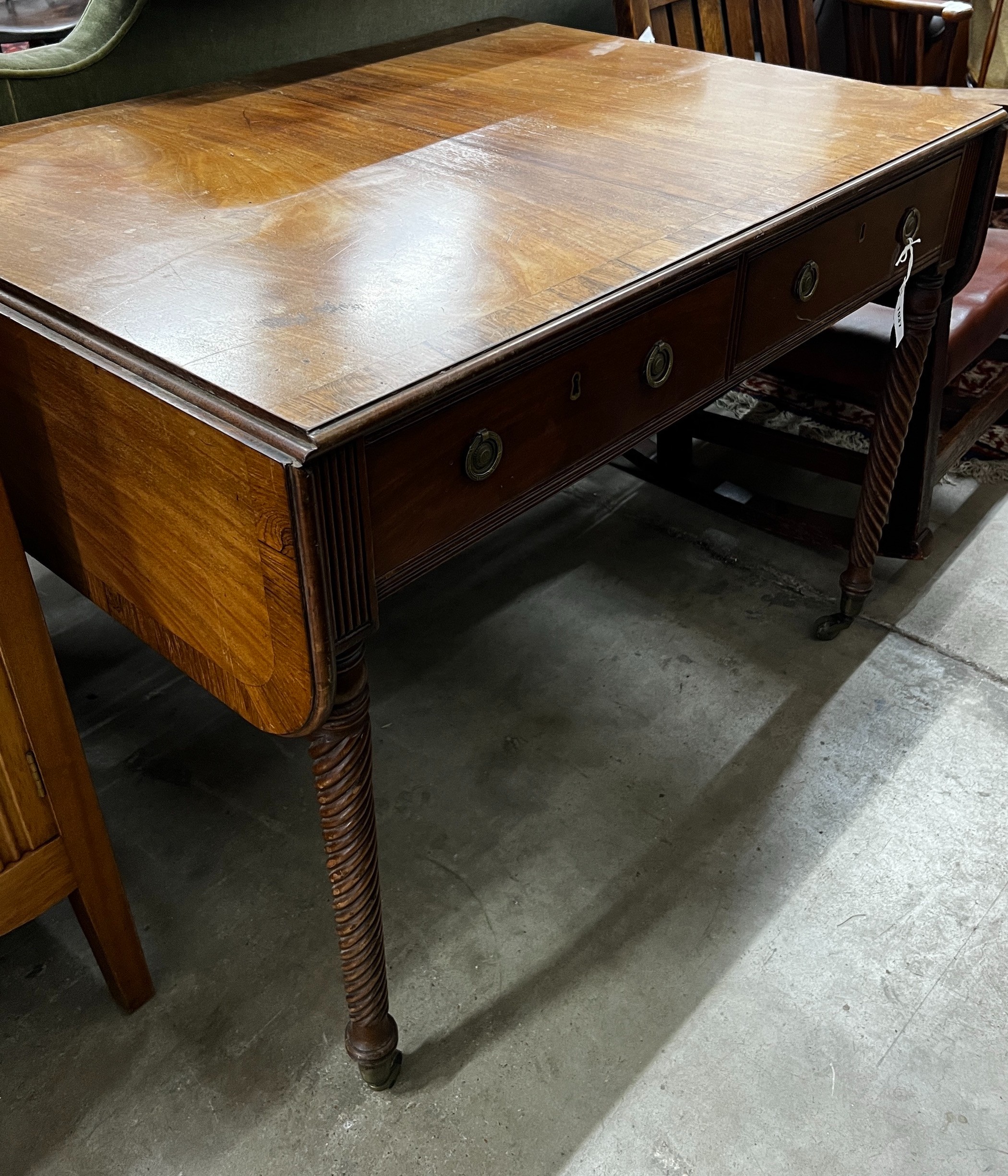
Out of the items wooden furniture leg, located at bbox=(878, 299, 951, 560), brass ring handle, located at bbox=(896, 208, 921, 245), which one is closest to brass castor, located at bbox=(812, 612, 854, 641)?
wooden furniture leg, located at bbox=(878, 299, 951, 560)

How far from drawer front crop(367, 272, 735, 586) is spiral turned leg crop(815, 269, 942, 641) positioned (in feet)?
1.76

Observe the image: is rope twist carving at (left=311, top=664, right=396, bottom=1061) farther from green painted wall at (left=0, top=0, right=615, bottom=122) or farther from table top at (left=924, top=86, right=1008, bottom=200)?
table top at (left=924, top=86, right=1008, bottom=200)

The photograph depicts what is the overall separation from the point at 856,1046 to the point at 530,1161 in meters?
0.38

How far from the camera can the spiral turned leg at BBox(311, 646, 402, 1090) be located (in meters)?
0.88

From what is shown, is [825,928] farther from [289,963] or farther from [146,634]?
[146,634]

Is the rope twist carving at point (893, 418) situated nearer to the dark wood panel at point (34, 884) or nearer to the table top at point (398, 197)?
the table top at point (398, 197)

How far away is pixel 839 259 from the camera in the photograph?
1205mm

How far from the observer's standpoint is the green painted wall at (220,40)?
1.40 m

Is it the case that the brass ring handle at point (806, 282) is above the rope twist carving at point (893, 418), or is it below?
above

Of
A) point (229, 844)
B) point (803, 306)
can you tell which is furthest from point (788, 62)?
point (229, 844)

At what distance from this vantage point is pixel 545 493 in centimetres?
96

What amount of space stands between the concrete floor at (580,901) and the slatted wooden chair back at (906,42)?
113cm

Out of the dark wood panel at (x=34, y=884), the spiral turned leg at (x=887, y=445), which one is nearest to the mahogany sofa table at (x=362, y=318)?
the spiral turned leg at (x=887, y=445)

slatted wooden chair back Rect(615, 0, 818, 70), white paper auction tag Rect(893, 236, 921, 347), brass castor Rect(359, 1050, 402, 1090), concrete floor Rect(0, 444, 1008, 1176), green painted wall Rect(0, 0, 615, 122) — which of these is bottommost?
concrete floor Rect(0, 444, 1008, 1176)
